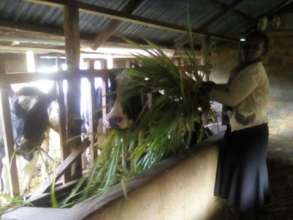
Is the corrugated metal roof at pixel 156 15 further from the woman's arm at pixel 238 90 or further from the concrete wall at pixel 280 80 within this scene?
the woman's arm at pixel 238 90

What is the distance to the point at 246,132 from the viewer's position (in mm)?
2254

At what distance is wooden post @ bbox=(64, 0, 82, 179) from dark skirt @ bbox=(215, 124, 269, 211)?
1057 mm

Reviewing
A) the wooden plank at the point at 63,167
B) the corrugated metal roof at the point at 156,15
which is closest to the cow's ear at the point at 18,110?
the wooden plank at the point at 63,167

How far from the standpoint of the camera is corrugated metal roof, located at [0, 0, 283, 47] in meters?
2.57

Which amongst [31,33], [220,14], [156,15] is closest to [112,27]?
[156,15]

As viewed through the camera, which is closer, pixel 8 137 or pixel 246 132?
pixel 8 137

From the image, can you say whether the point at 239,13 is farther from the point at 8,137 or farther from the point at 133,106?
the point at 8,137

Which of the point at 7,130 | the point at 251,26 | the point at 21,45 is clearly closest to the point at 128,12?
the point at 21,45

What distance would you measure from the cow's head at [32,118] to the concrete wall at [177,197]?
1.90 ft

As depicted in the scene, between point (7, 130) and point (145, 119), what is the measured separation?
2.67 ft

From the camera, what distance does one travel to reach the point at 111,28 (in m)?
3.32

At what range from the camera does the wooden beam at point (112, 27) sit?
10.5ft

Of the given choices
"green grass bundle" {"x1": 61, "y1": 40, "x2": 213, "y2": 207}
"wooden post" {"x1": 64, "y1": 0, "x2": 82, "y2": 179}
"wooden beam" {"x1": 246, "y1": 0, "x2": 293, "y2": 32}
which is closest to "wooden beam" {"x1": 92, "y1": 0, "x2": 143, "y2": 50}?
"wooden post" {"x1": 64, "y1": 0, "x2": 82, "y2": 179}

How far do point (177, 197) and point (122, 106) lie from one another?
26.7 inches
